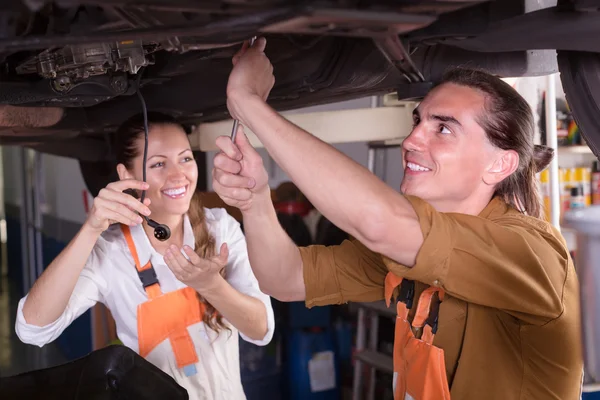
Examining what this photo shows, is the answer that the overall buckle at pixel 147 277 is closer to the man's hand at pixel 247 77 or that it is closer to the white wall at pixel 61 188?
the man's hand at pixel 247 77

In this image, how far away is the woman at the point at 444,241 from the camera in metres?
0.96

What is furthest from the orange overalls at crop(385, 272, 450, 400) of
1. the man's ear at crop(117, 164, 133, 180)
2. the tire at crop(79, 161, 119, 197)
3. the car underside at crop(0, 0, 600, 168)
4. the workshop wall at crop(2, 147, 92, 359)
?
the workshop wall at crop(2, 147, 92, 359)

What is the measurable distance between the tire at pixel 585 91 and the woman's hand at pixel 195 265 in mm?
759

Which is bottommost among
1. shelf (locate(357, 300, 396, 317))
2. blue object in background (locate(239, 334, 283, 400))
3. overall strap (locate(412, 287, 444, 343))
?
blue object in background (locate(239, 334, 283, 400))

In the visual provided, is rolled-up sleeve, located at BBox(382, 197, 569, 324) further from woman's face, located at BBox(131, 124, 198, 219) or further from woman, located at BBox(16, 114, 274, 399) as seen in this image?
woman's face, located at BBox(131, 124, 198, 219)

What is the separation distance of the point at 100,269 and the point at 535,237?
3.54 feet

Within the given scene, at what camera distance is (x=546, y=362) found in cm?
111

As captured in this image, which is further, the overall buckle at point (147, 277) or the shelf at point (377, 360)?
the shelf at point (377, 360)

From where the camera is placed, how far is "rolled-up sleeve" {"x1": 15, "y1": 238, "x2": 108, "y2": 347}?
60.0 inches

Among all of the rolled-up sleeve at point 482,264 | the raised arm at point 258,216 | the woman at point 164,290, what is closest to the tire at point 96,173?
the woman at point 164,290

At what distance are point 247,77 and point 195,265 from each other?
52 cm

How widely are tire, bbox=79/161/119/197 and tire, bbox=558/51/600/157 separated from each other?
1.82m

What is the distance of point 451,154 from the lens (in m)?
1.15

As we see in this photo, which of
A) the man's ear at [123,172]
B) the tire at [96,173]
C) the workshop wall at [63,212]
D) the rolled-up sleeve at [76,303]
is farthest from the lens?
the workshop wall at [63,212]
